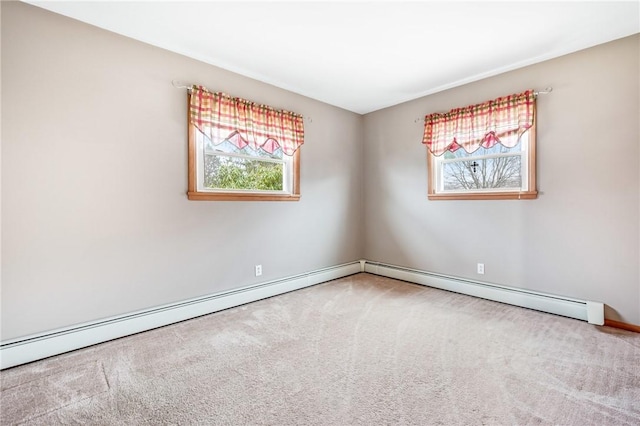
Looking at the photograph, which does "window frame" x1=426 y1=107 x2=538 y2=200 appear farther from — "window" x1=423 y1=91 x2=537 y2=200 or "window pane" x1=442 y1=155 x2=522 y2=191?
"window pane" x1=442 y1=155 x2=522 y2=191

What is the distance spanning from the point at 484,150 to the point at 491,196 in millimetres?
553

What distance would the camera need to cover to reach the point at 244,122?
314cm

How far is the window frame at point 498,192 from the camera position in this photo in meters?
2.97

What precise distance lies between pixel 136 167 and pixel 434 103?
3.39 metres

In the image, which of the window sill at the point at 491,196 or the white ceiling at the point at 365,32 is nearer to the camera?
the white ceiling at the point at 365,32

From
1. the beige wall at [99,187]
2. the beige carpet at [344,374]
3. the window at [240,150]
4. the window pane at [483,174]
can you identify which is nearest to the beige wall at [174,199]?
the beige wall at [99,187]

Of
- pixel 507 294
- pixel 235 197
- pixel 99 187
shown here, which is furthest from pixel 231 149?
pixel 507 294

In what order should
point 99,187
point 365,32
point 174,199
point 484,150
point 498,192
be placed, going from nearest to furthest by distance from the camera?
point 99,187 < point 365,32 < point 174,199 < point 498,192 < point 484,150

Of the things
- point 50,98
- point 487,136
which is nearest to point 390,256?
point 487,136

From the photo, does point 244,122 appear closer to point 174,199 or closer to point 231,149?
point 231,149

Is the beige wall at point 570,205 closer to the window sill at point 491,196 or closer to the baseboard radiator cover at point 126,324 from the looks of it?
the window sill at point 491,196

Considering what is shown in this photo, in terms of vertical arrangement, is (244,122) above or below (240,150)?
above

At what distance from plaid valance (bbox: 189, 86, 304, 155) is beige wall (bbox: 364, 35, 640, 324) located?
5.91ft

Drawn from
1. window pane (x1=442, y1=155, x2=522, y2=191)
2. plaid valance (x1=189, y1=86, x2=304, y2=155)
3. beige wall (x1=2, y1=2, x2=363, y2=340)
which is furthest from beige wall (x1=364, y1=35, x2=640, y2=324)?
beige wall (x1=2, y1=2, x2=363, y2=340)
